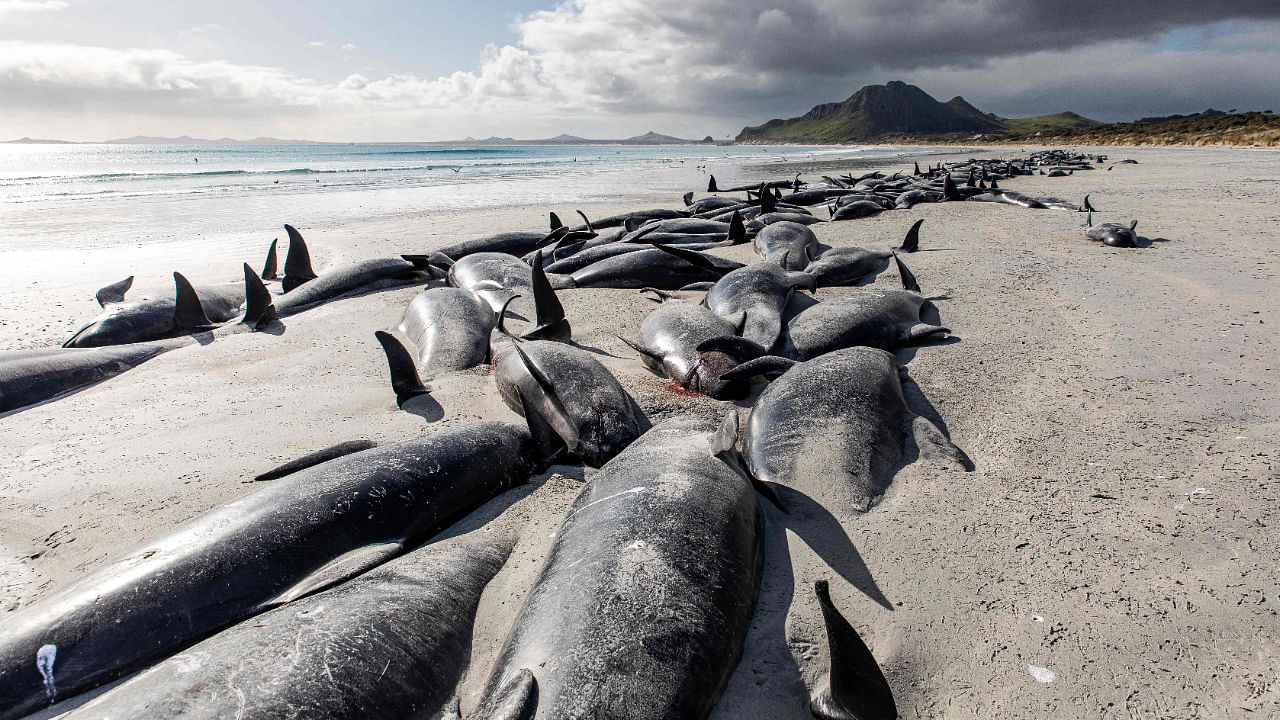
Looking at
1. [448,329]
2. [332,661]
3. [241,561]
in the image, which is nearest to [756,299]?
[448,329]

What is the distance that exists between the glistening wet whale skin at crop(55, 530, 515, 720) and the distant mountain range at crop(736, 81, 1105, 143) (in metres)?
132

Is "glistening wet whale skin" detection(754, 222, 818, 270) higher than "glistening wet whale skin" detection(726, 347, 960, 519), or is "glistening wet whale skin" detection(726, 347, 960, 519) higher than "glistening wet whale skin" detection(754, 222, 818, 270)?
"glistening wet whale skin" detection(754, 222, 818, 270)

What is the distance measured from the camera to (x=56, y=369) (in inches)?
185

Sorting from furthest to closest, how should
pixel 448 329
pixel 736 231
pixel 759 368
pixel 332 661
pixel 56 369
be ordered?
pixel 736 231
pixel 448 329
pixel 56 369
pixel 759 368
pixel 332 661

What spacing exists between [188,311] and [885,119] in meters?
156

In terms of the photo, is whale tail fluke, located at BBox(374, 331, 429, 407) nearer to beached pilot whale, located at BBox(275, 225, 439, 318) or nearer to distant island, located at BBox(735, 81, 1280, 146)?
beached pilot whale, located at BBox(275, 225, 439, 318)

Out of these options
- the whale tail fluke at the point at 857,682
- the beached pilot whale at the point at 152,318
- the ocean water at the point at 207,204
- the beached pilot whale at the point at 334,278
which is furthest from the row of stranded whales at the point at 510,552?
the ocean water at the point at 207,204

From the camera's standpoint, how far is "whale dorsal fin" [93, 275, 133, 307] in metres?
6.77

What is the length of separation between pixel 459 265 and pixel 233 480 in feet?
15.0

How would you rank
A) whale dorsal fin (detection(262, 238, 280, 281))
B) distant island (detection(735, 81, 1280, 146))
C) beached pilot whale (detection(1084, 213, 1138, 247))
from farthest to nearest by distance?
distant island (detection(735, 81, 1280, 146))
whale dorsal fin (detection(262, 238, 280, 281))
beached pilot whale (detection(1084, 213, 1138, 247))

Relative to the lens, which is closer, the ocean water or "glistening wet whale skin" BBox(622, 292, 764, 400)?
"glistening wet whale skin" BBox(622, 292, 764, 400)

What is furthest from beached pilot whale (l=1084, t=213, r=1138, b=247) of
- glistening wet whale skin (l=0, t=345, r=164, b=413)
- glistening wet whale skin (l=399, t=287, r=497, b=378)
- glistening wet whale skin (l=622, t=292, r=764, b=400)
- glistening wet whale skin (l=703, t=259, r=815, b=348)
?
glistening wet whale skin (l=0, t=345, r=164, b=413)

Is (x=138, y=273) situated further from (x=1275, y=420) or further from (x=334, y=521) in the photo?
(x=1275, y=420)

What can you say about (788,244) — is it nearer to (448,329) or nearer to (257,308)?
(448,329)
